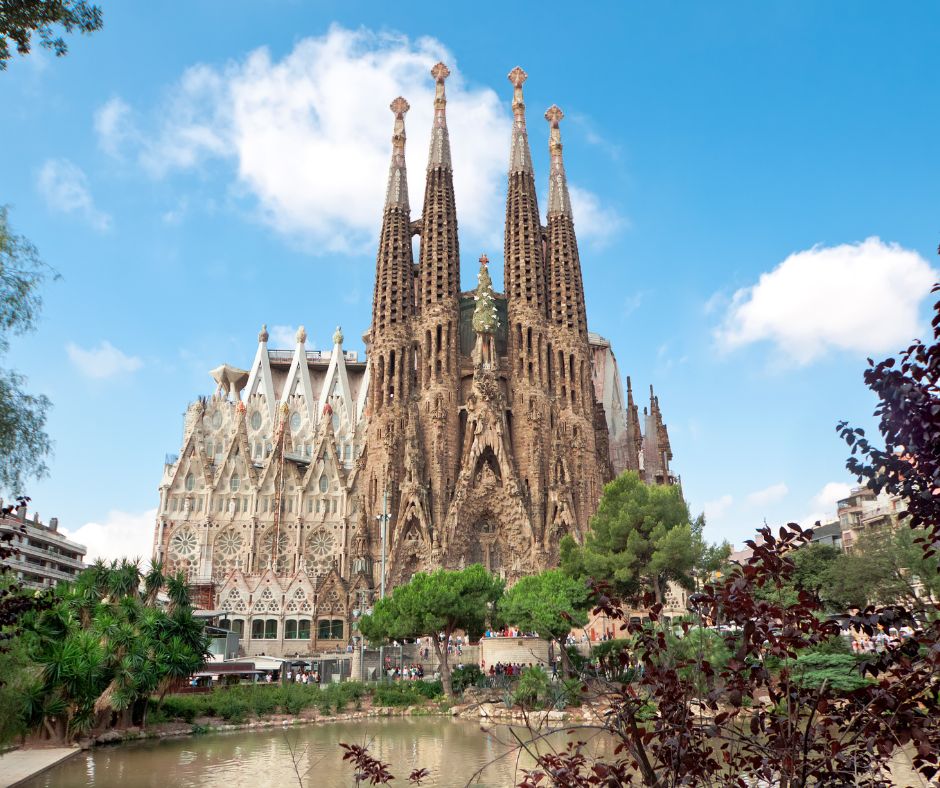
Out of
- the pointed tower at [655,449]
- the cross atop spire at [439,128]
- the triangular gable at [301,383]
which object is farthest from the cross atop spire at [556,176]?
the triangular gable at [301,383]

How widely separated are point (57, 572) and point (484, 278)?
38649 mm

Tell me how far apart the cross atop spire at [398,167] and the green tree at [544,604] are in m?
32.3

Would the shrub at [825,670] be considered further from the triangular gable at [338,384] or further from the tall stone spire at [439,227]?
the triangular gable at [338,384]

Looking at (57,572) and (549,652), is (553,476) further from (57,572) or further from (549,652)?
(57,572)

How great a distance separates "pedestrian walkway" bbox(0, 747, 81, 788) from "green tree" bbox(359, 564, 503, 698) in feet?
41.5

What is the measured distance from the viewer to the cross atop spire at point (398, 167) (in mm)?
55656

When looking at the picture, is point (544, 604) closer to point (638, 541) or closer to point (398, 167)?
point (638, 541)

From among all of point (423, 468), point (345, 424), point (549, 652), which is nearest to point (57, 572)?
point (345, 424)

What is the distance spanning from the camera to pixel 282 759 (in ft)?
60.0

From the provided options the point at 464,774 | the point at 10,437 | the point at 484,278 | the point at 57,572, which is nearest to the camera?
the point at 10,437

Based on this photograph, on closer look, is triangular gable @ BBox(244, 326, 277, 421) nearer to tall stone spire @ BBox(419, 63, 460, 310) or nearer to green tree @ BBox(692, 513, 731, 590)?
tall stone spire @ BBox(419, 63, 460, 310)

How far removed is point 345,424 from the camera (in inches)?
2576

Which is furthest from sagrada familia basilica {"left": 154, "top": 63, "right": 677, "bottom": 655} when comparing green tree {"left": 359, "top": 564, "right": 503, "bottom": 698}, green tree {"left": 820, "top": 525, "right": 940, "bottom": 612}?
green tree {"left": 820, "top": 525, "right": 940, "bottom": 612}

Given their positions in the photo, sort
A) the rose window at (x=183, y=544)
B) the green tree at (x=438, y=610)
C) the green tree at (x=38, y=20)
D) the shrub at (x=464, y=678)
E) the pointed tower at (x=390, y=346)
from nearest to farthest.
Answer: the green tree at (x=38, y=20)
the shrub at (x=464, y=678)
the green tree at (x=438, y=610)
the pointed tower at (x=390, y=346)
the rose window at (x=183, y=544)
